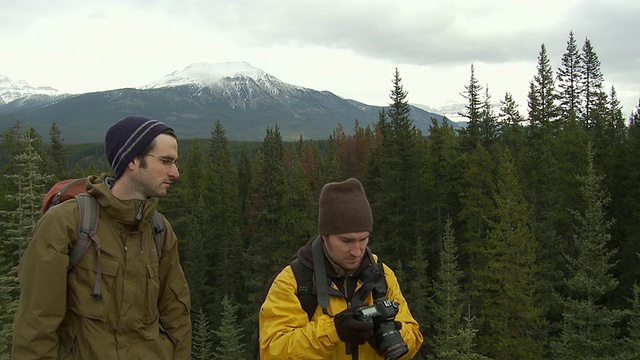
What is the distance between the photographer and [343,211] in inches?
148

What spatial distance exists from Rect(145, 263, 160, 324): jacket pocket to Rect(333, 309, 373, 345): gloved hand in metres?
1.53

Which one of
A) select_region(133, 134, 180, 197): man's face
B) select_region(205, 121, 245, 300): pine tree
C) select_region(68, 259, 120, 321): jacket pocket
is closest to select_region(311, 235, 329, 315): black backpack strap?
select_region(133, 134, 180, 197): man's face

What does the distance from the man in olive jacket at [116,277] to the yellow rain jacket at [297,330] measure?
896mm

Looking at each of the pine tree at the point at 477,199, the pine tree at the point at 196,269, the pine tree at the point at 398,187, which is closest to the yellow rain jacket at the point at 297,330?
the pine tree at the point at 477,199

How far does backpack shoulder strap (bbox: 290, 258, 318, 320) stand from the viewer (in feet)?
12.0

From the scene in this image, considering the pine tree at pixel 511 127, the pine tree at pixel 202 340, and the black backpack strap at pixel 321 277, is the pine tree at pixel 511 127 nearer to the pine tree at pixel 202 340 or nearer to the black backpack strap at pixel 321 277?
the pine tree at pixel 202 340

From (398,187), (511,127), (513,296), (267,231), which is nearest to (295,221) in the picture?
(267,231)

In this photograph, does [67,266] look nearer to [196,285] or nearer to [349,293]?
[349,293]

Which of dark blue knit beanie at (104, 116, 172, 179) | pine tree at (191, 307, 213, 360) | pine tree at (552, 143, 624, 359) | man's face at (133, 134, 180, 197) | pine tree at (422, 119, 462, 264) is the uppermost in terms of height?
dark blue knit beanie at (104, 116, 172, 179)

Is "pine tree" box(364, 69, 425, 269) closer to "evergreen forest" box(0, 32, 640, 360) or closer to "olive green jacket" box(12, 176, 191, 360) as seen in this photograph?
"evergreen forest" box(0, 32, 640, 360)

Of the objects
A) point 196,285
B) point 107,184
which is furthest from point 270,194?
point 107,184

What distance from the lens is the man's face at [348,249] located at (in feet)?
12.2

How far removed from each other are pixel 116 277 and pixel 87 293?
0.23 m

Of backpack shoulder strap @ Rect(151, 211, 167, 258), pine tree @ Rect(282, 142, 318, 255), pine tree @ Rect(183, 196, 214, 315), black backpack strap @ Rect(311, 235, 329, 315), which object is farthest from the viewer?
pine tree @ Rect(183, 196, 214, 315)
